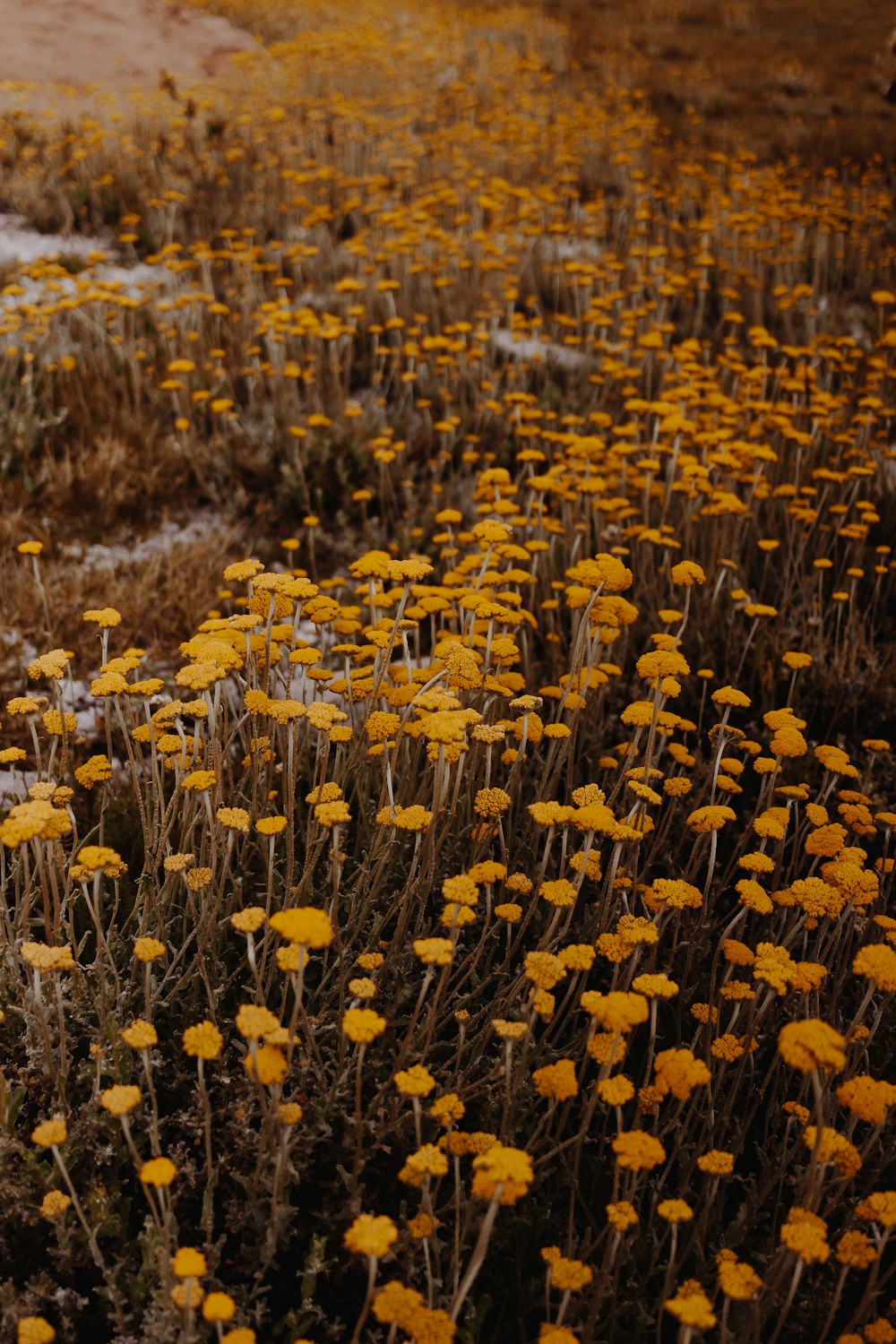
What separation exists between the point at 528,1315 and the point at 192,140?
9865 mm

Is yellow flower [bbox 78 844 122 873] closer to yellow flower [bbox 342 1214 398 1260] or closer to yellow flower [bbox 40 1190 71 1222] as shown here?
yellow flower [bbox 40 1190 71 1222]

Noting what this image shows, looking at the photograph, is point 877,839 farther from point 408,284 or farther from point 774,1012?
point 408,284

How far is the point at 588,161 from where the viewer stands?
980 centimetres

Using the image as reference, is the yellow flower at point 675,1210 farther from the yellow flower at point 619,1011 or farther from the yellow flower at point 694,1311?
the yellow flower at point 619,1011

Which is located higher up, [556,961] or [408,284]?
[408,284]

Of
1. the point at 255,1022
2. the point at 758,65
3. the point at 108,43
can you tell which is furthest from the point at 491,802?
the point at 758,65

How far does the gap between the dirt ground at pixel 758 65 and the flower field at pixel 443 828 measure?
234 inches

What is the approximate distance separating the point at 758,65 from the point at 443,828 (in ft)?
61.2

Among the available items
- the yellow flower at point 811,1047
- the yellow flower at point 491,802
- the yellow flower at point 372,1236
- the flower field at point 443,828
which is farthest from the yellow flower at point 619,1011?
the yellow flower at point 491,802

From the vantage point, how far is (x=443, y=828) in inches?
95.3

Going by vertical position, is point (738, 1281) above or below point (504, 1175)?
below

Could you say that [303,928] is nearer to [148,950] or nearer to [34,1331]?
[148,950]

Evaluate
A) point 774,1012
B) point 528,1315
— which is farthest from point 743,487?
point 528,1315

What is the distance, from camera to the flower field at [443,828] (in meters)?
1.66
